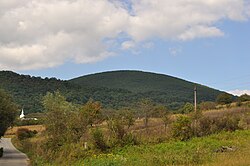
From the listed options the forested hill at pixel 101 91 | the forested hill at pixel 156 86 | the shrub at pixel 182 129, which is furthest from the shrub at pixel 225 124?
the forested hill at pixel 156 86

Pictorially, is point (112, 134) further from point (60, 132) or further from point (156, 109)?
point (156, 109)

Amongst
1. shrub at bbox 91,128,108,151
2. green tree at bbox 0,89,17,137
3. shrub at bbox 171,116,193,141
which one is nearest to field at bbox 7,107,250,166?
shrub at bbox 91,128,108,151

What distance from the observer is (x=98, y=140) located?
32719 millimetres

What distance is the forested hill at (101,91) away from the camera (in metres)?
115

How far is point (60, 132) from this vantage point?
114 ft

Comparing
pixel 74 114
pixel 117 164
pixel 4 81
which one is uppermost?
pixel 4 81

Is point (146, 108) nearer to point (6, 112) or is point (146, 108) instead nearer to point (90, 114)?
point (90, 114)

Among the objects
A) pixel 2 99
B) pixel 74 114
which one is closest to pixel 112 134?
pixel 74 114

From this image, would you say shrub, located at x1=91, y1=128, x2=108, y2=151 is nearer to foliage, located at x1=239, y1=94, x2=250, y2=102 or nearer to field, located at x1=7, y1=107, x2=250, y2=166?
field, located at x1=7, y1=107, x2=250, y2=166

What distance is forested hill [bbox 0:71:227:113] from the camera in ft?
376

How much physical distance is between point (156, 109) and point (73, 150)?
29.2 meters

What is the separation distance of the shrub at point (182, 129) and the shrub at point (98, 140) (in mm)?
6823

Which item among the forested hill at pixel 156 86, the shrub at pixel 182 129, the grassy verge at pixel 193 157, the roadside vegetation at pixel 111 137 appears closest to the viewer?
the grassy verge at pixel 193 157

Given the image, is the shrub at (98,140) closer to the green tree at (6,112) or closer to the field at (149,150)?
the field at (149,150)
